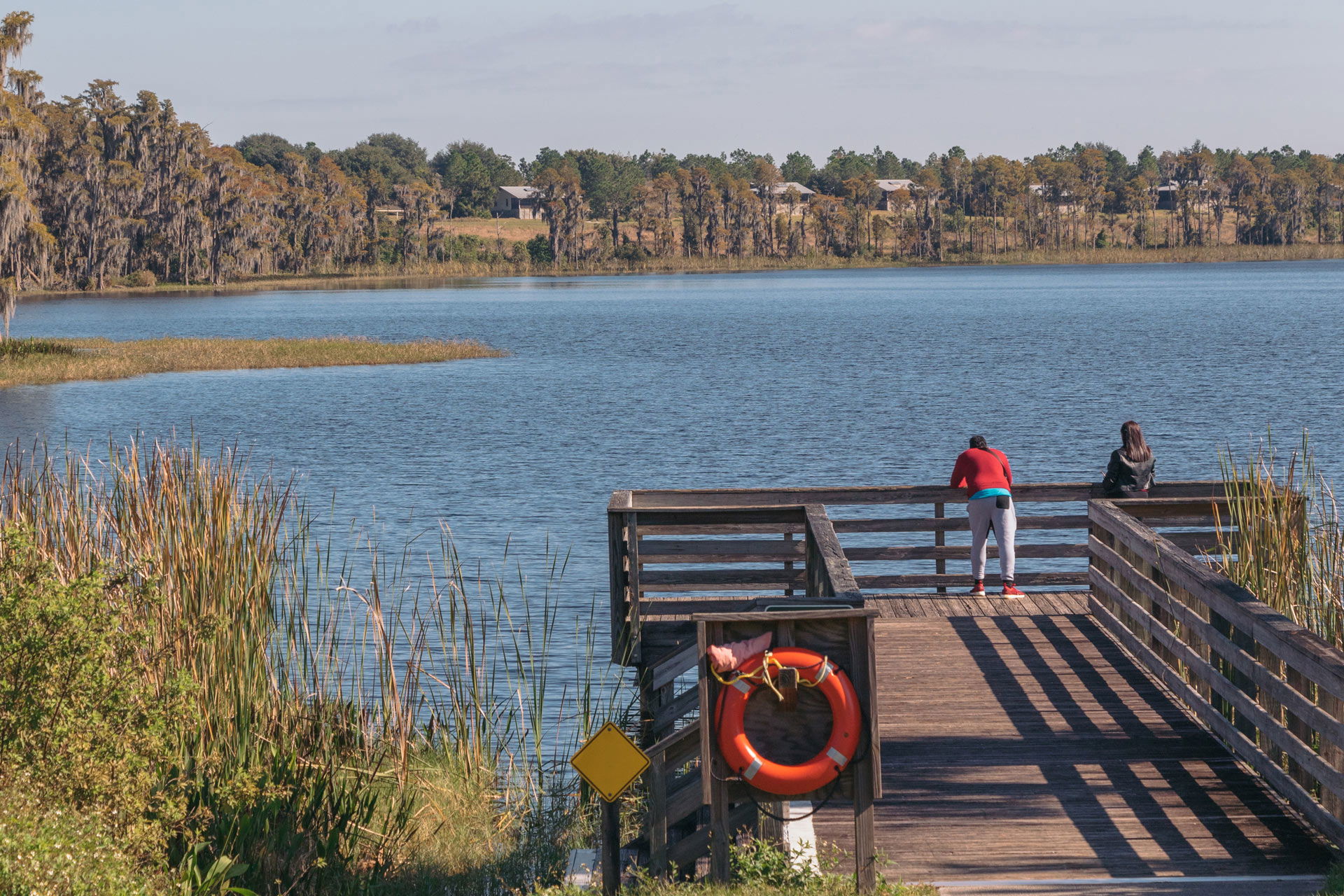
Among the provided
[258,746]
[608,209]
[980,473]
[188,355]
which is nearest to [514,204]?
[608,209]

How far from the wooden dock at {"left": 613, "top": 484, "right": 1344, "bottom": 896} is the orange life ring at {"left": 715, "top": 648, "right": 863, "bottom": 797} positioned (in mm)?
327

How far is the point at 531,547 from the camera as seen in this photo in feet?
71.6

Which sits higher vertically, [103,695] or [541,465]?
[103,695]

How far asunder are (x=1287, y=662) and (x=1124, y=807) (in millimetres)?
1177

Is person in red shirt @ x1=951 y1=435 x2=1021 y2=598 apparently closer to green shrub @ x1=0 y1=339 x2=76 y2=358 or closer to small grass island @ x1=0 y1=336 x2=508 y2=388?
small grass island @ x1=0 y1=336 x2=508 y2=388

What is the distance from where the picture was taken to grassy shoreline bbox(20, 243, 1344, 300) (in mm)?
155375

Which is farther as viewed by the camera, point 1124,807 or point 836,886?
point 1124,807

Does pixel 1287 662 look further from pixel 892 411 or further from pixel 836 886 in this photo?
pixel 892 411

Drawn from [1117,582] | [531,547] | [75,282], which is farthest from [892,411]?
[75,282]

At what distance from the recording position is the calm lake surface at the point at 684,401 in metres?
28.3

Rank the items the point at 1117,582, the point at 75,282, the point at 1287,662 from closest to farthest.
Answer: the point at 1287,662 < the point at 1117,582 < the point at 75,282

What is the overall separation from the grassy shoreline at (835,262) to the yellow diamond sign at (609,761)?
143m

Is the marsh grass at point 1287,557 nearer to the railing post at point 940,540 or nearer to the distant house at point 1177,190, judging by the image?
the railing post at point 940,540

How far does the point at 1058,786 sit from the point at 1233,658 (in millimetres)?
1159
